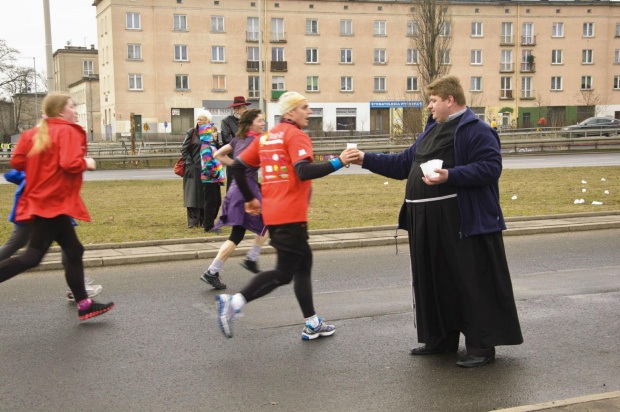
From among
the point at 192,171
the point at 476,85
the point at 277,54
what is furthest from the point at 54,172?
the point at 476,85

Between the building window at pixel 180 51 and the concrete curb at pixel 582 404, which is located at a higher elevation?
the building window at pixel 180 51

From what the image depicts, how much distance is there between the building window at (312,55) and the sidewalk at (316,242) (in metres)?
57.1

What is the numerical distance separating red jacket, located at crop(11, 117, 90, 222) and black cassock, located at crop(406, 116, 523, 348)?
2.79 m

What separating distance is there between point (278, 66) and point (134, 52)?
13.2m

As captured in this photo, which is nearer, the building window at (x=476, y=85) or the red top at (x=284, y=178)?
the red top at (x=284, y=178)

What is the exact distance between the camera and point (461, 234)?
4941 mm

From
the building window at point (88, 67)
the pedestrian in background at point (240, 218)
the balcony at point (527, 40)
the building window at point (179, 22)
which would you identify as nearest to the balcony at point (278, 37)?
the building window at point (179, 22)

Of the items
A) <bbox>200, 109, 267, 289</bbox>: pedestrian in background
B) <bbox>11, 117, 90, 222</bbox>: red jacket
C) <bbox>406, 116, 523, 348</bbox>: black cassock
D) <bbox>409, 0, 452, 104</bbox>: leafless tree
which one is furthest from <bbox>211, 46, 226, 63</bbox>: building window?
<bbox>406, 116, 523, 348</bbox>: black cassock

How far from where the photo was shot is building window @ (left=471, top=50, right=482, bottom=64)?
70.2 metres

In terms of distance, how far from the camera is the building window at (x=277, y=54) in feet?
220

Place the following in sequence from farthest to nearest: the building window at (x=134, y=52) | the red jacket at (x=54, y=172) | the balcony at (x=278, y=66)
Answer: the balcony at (x=278, y=66), the building window at (x=134, y=52), the red jacket at (x=54, y=172)

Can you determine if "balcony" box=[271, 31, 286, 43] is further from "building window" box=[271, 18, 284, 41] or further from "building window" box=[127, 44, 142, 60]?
"building window" box=[127, 44, 142, 60]

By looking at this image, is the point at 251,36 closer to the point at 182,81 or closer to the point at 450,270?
the point at 182,81

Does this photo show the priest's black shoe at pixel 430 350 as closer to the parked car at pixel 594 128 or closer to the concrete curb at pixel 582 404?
the concrete curb at pixel 582 404
